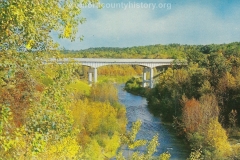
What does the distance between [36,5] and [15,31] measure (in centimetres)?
53

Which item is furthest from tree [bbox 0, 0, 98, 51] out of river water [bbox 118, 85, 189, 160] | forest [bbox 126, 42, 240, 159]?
river water [bbox 118, 85, 189, 160]

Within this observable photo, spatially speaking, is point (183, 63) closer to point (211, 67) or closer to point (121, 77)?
point (211, 67)

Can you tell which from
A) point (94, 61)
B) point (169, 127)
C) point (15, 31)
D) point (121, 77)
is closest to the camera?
point (15, 31)

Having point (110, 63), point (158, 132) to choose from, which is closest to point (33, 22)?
point (158, 132)

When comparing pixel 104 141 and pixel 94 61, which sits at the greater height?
pixel 94 61

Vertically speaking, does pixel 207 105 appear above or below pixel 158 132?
above

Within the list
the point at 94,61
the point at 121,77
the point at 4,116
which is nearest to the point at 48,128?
the point at 4,116

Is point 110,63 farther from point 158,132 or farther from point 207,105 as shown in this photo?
point 207,105

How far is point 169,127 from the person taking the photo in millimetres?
30656

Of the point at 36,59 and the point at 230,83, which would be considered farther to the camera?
the point at 230,83

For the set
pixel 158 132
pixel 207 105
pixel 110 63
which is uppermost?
pixel 110 63

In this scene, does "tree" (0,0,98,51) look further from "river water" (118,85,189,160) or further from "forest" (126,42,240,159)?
"river water" (118,85,189,160)

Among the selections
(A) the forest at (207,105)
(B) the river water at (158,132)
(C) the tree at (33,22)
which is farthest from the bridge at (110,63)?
(C) the tree at (33,22)

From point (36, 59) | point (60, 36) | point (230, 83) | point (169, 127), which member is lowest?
point (169, 127)
